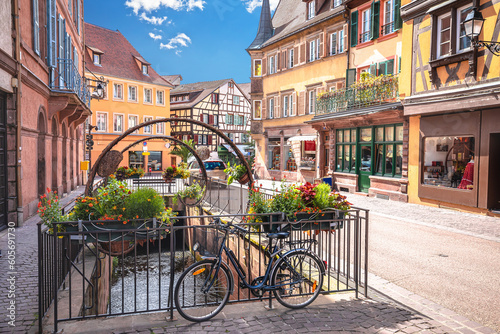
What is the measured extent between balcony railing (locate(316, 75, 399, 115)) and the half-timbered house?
27.7 metres

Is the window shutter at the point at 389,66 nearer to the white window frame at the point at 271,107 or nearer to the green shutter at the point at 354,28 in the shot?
the green shutter at the point at 354,28

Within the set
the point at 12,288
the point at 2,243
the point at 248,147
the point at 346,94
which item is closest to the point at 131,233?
the point at 12,288

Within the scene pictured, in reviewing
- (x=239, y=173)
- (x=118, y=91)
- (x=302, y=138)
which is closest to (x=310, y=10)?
(x=302, y=138)

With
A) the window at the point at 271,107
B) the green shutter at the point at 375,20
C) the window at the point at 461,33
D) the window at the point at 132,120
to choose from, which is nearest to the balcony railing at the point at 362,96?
the green shutter at the point at 375,20

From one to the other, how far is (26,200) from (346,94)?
47.5 ft

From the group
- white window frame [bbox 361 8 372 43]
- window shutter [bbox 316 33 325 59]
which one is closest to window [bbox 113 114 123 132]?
window shutter [bbox 316 33 325 59]

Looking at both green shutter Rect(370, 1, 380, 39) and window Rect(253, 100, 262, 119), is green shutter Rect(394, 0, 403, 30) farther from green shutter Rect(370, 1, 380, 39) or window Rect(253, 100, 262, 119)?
window Rect(253, 100, 262, 119)

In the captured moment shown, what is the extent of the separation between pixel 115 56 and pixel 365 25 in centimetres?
2814

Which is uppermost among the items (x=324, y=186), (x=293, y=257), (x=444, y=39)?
(x=444, y=39)

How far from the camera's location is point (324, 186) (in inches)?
226

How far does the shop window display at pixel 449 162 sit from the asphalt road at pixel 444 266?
3809 mm

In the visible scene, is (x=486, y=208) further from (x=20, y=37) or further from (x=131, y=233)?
(x=20, y=37)

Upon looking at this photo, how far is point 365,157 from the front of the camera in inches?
752

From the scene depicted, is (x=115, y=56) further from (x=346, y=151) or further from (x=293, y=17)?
(x=346, y=151)
